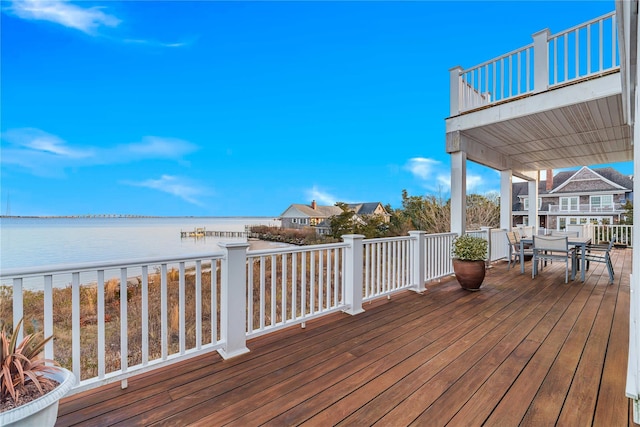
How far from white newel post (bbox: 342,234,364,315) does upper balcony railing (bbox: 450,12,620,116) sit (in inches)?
148

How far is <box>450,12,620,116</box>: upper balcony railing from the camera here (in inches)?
159

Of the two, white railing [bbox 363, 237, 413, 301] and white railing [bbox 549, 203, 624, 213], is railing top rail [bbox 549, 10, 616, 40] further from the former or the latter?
white railing [bbox 549, 203, 624, 213]

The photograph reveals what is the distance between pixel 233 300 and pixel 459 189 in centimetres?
488

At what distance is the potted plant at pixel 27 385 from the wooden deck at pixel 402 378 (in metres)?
0.42

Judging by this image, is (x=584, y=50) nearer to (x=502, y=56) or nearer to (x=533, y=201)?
(x=502, y=56)

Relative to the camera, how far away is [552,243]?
523 cm

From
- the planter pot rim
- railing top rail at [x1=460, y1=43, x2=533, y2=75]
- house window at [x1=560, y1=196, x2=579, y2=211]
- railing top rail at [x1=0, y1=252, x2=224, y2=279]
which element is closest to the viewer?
the planter pot rim

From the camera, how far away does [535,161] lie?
Result: 310 inches

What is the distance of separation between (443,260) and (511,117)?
267 centimetres

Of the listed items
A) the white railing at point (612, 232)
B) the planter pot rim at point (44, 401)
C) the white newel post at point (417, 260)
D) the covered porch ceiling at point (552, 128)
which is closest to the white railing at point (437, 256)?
the white newel post at point (417, 260)

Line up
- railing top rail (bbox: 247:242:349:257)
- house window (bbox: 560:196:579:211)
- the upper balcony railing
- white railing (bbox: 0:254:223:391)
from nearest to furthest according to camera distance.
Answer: white railing (bbox: 0:254:223:391) < railing top rail (bbox: 247:242:349:257) < the upper balcony railing < house window (bbox: 560:196:579:211)

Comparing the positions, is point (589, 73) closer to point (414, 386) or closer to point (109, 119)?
point (414, 386)

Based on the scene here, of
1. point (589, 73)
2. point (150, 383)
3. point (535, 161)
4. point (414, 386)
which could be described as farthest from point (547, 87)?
point (150, 383)

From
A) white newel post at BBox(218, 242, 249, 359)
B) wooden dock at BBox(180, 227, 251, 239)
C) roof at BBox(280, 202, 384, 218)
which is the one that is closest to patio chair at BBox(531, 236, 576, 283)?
white newel post at BBox(218, 242, 249, 359)
